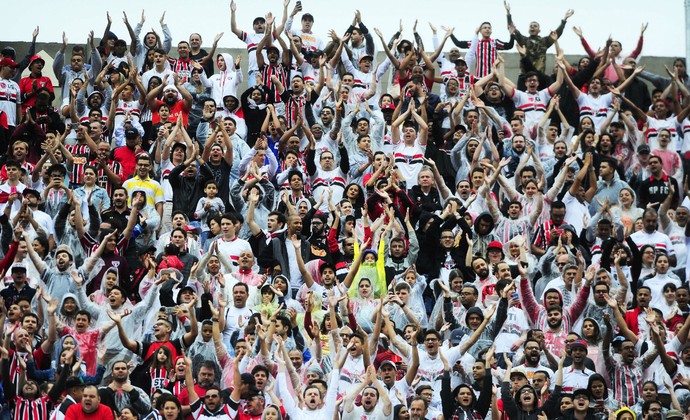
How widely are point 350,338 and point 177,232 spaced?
121 inches

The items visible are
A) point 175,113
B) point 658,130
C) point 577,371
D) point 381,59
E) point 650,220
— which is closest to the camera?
point 577,371

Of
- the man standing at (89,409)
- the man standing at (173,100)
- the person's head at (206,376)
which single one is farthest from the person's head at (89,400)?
the man standing at (173,100)

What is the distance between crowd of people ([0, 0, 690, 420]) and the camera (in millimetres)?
17562

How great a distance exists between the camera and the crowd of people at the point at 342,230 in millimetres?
17562

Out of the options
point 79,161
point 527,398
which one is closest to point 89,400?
point 527,398

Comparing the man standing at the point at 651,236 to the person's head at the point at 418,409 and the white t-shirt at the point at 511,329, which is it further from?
the person's head at the point at 418,409

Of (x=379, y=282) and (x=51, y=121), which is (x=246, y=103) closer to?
(x=51, y=121)

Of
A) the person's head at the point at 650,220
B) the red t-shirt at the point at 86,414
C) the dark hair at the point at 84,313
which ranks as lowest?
the red t-shirt at the point at 86,414

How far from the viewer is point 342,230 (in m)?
21.2

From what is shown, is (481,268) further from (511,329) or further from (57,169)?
(57,169)

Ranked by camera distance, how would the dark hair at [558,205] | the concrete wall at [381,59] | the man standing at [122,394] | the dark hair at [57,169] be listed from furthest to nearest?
the concrete wall at [381,59], the dark hair at [558,205], the dark hair at [57,169], the man standing at [122,394]

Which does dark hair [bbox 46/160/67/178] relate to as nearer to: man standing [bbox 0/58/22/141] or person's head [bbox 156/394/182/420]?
man standing [bbox 0/58/22/141]

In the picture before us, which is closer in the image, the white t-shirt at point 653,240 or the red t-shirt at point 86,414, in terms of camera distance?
the red t-shirt at point 86,414

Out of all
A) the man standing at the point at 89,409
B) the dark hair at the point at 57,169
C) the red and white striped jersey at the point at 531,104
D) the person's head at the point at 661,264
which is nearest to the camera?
the man standing at the point at 89,409
